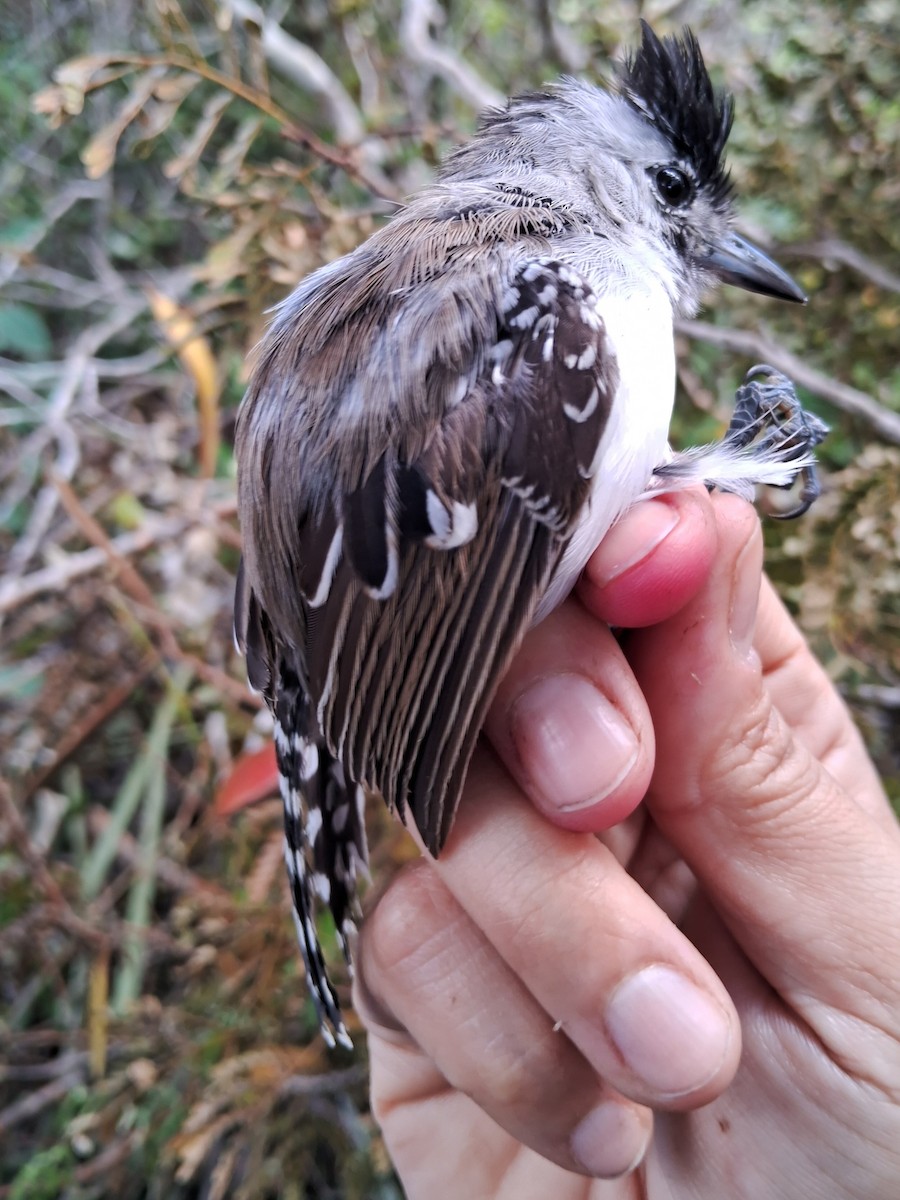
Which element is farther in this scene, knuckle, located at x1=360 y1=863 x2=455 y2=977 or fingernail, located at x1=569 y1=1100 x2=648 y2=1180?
knuckle, located at x1=360 y1=863 x2=455 y2=977

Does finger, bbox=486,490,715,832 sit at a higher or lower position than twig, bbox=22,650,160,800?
higher

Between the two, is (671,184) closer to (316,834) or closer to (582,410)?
(582,410)

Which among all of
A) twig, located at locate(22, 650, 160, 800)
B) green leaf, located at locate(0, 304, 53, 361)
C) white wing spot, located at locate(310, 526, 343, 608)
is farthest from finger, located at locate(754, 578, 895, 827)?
green leaf, located at locate(0, 304, 53, 361)

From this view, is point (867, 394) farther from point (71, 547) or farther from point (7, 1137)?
point (7, 1137)

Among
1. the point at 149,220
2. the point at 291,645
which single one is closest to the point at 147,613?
the point at 291,645

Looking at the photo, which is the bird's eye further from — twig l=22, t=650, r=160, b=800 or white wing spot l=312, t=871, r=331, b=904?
twig l=22, t=650, r=160, b=800

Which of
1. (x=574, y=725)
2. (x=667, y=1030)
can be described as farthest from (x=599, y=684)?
(x=667, y=1030)

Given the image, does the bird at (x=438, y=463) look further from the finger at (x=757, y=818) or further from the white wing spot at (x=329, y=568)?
the finger at (x=757, y=818)
